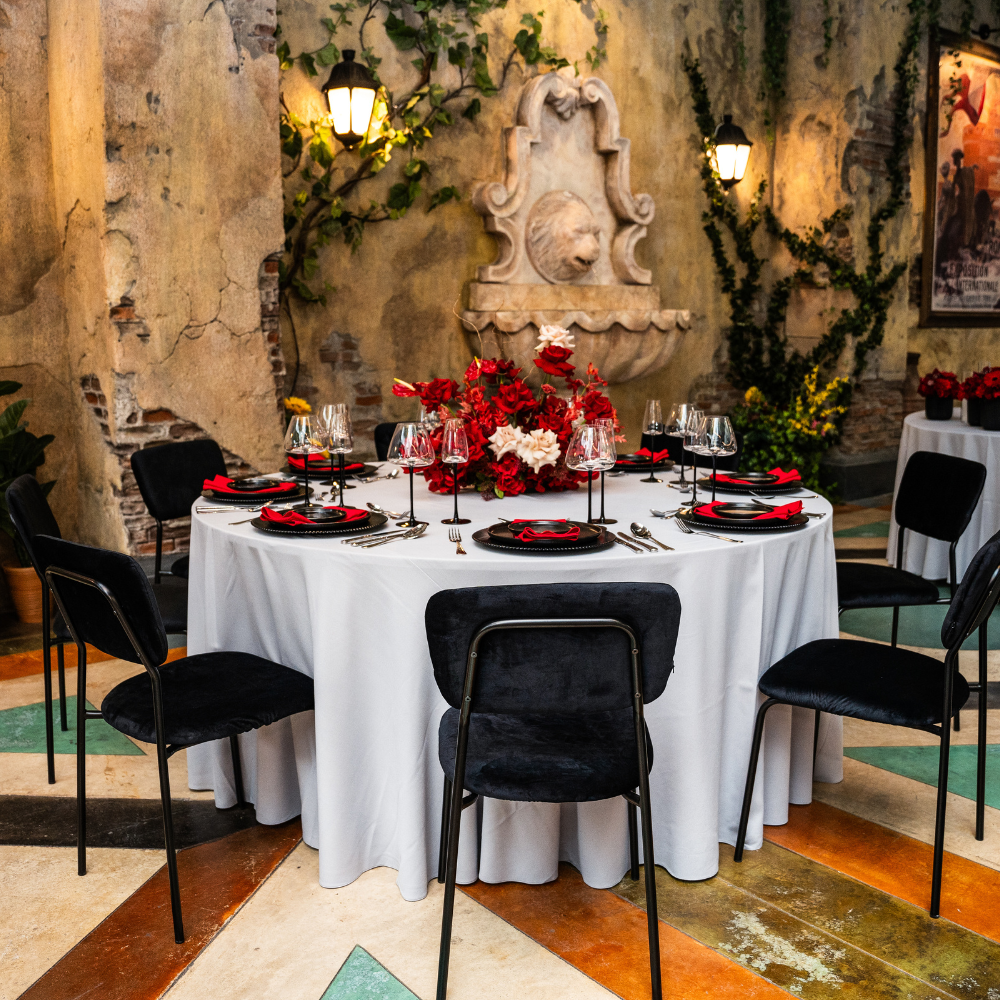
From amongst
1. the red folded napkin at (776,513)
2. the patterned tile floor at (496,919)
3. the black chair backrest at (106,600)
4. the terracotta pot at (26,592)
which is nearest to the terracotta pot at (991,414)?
the patterned tile floor at (496,919)

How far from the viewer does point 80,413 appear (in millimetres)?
4426

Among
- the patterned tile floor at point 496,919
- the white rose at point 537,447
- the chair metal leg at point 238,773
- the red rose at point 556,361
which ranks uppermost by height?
the red rose at point 556,361

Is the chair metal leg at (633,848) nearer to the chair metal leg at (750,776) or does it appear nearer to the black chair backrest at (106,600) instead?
the chair metal leg at (750,776)

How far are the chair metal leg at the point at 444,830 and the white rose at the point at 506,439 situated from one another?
36.4 inches

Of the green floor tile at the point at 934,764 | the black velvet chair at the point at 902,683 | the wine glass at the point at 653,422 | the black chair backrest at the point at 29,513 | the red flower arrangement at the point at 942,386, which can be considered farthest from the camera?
the red flower arrangement at the point at 942,386

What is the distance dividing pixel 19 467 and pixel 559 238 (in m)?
3.02

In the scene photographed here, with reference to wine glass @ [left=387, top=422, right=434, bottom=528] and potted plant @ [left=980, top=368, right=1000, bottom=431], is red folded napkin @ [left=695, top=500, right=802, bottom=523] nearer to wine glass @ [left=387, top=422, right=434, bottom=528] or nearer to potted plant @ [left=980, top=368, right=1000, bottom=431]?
wine glass @ [left=387, top=422, right=434, bottom=528]

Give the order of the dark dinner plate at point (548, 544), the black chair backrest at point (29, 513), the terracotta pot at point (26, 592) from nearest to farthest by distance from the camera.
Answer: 1. the dark dinner plate at point (548, 544)
2. the black chair backrest at point (29, 513)
3. the terracotta pot at point (26, 592)

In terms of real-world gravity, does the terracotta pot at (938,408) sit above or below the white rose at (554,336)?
below

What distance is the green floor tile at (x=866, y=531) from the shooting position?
583 centimetres

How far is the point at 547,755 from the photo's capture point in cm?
188

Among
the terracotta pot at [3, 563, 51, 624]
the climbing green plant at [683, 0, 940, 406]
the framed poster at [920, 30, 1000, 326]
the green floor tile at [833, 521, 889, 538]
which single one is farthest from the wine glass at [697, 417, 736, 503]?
the framed poster at [920, 30, 1000, 326]

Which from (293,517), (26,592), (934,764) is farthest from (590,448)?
(26,592)

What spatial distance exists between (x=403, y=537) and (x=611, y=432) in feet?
1.92
